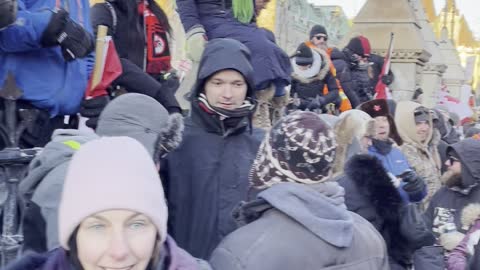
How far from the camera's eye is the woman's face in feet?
8.50

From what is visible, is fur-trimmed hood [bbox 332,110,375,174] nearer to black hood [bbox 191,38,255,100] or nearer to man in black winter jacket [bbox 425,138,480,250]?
man in black winter jacket [bbox 425,138,480,250]

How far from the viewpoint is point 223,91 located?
4520mm

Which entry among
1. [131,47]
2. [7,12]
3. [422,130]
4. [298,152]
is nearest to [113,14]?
[131,47]

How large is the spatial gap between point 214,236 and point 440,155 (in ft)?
19.4

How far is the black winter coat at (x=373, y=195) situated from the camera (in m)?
4.52

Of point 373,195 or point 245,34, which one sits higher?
point 245,34

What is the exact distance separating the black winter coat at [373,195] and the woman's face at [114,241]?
6.77 ft

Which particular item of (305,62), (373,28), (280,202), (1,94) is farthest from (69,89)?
(373,28)

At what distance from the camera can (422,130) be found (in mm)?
8297

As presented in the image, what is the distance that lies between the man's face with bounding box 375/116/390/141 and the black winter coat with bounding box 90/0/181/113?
84.9 inches

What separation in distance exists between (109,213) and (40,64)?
1983 mm

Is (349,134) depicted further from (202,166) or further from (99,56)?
(99,56)

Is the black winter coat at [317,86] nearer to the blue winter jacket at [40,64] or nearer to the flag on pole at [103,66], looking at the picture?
the flag on pole at [103,66]

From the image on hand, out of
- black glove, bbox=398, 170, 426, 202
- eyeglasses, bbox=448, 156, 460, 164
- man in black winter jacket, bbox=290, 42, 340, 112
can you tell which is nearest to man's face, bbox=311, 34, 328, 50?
man in black winter jacket, bbox=290, 42, 340, 112
